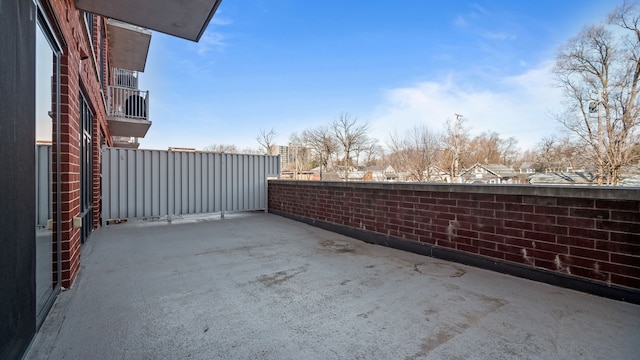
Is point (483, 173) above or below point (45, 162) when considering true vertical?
above

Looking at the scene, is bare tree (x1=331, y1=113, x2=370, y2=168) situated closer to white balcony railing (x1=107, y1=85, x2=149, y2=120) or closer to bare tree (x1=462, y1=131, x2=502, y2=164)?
bare tree (x1=462, y1=131, x2=502, y2=164)

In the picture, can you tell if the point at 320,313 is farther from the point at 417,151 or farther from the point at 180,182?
the point at 417,151

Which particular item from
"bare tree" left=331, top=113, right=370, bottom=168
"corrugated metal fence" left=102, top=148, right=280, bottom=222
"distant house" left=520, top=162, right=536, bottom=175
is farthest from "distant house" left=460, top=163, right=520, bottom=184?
"corrugated metal fence" left=102, top=148, right=280, bottom=222

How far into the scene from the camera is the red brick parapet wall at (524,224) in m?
2.72

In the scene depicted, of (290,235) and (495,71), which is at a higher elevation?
(495,71)

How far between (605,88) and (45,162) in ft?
78.9

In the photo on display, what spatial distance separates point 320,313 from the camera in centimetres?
245

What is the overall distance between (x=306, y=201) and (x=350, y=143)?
962 inches

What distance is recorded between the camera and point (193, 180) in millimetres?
8031

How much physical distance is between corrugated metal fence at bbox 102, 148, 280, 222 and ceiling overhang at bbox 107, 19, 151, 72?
2.84 metres

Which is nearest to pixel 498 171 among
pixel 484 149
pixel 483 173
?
pixel 483 173

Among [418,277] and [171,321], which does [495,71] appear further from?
[171,321]

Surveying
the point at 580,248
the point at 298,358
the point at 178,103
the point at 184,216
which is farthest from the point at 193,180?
the point at 178,103

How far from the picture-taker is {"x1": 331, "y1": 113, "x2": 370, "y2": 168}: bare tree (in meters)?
30.7
